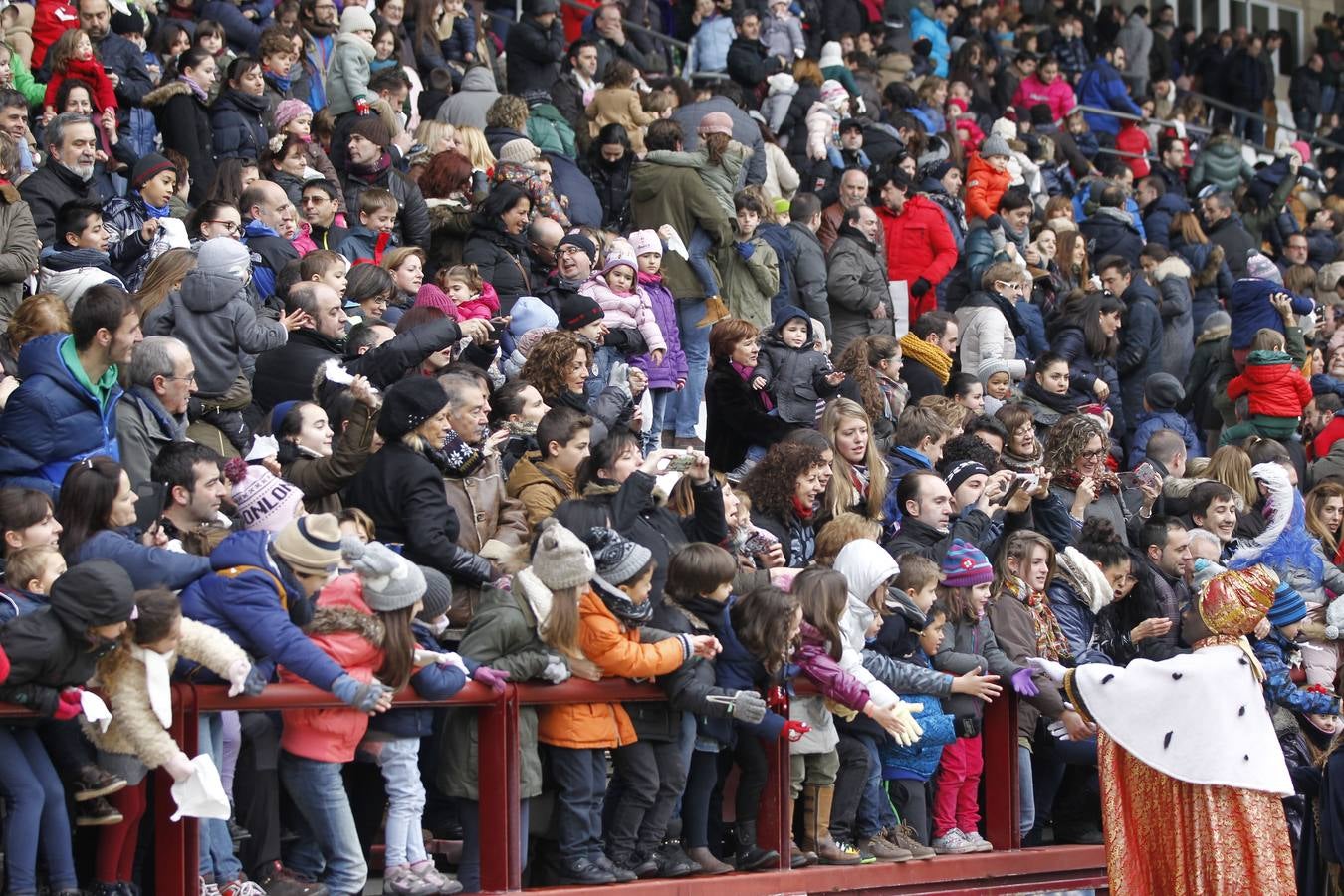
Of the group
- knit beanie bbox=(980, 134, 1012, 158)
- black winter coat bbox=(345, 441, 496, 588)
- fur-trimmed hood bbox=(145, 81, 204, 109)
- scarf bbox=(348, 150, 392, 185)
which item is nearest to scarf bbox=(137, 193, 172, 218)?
scarf bbox=(348, 150, 392, 185)

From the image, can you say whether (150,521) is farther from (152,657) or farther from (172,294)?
(172,294)

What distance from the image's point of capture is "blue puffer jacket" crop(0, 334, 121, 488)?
29.2ft

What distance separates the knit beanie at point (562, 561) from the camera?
27.7ft

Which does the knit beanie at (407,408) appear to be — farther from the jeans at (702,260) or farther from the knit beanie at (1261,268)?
the knit beanie at (1261,268)

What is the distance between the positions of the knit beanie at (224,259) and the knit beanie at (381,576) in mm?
3322

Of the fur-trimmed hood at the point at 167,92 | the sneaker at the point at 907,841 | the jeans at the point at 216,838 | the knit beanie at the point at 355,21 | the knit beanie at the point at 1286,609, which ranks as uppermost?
the knit beanie at the point at 355,21

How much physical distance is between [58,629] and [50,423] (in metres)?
2.12

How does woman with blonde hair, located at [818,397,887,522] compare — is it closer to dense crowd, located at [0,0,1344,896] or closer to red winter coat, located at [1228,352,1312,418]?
dense crowd, located at [0,0,1344,896]

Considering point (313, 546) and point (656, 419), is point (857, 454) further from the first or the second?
point (313, 546)

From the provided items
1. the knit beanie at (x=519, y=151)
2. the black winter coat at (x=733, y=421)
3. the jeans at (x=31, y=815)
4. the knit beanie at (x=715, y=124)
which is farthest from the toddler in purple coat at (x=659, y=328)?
the jeans at (x=31, y=815)

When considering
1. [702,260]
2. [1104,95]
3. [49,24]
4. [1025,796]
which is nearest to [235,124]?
[49,24]

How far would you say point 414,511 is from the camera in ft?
29.3

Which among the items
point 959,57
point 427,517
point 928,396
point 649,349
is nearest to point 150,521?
point 427,517

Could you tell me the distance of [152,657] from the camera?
7207mm
